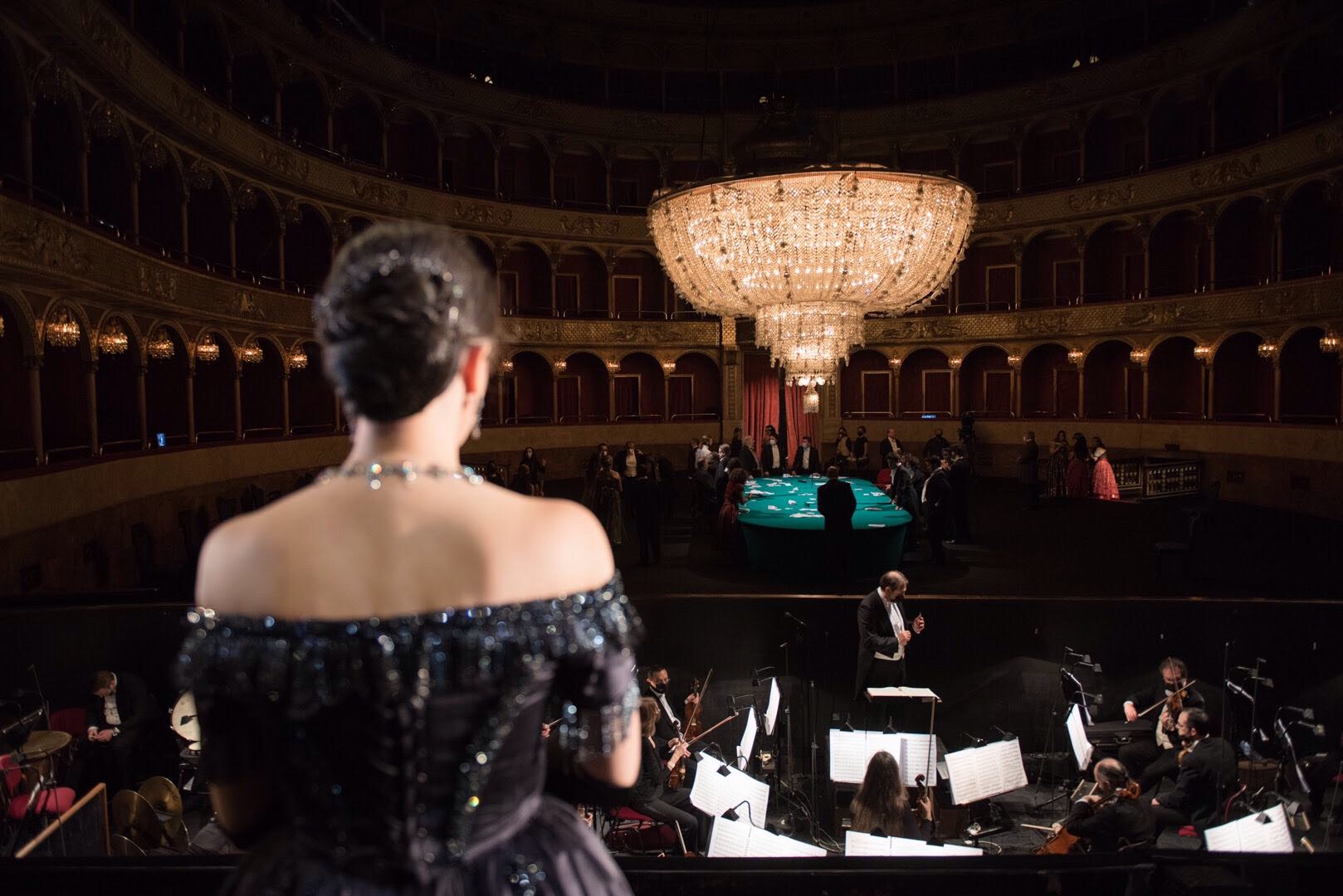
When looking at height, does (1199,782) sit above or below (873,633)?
below

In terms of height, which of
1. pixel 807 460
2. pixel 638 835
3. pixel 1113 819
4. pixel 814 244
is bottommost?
pixel 638 835

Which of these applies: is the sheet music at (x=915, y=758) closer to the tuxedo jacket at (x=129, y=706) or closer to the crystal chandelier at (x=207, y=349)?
the tuxedo jacket at (x=129, y=706)

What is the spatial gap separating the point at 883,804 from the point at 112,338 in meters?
11.9

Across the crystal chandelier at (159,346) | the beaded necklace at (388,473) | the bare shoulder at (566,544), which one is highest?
the crystal chandelier at (159,346)

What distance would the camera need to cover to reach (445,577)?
Result: 1.27 meters

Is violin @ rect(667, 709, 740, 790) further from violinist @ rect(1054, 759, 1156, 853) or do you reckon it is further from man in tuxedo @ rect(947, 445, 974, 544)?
man in tuxedo @ rect(947, 445, 974, 544)

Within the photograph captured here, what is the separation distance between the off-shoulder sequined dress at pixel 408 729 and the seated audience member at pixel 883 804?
4076mm

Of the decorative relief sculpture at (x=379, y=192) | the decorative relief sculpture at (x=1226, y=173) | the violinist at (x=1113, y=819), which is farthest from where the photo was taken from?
the decorative relief sculpture at (x=379, y=192)

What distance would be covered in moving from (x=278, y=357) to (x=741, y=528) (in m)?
11.0

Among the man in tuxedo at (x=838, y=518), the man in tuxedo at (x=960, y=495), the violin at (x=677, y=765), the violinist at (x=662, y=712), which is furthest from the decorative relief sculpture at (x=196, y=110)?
the man in tuxedo at (x=960, y=495)

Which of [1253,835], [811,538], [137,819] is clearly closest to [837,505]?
[811,538]

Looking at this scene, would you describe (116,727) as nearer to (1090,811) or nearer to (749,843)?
(749,843)

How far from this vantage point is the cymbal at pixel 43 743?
512 centimetres

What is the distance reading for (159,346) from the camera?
14.0 m
